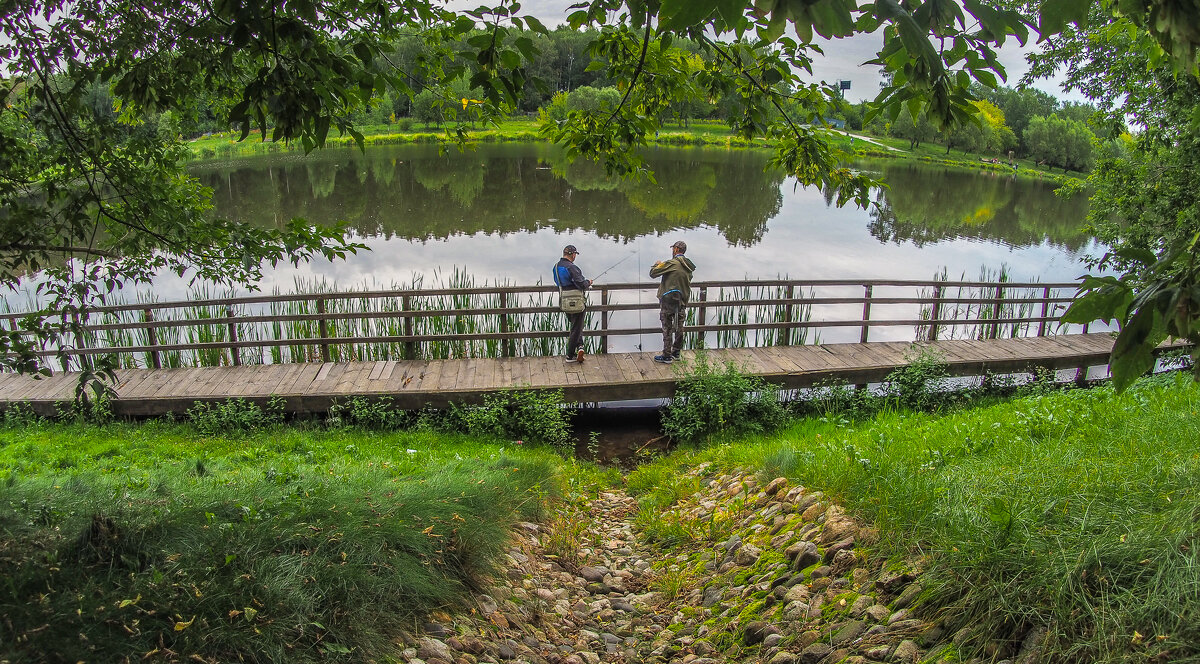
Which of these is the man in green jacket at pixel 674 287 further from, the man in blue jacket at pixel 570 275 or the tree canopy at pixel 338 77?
the tree canopy at pixel 338 77

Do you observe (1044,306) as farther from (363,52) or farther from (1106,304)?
(363,52)

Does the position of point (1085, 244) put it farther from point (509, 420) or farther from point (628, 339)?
point (509, 420)

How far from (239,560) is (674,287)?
23.8 feet

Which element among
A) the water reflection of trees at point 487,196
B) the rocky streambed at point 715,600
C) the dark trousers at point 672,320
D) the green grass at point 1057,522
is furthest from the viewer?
the water reflection of trees at point 487,196

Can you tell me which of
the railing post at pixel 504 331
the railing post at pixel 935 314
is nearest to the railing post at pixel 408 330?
the railing post at pixel 504 331

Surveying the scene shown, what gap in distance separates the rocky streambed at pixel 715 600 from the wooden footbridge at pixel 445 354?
13.5 feet

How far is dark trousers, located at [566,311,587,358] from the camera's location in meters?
9.91

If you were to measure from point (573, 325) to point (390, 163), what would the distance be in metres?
32.8

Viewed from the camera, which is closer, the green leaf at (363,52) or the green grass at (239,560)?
the green grass at (239,560)

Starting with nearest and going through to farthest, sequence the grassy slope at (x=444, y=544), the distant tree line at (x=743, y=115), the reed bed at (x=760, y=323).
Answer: the grassy slope at (x=444, y=544) < the distant tree line at (x=743, y=115) < the reed bed at (x=760, y=323)

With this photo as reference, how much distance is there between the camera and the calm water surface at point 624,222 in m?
Answer: 18.5

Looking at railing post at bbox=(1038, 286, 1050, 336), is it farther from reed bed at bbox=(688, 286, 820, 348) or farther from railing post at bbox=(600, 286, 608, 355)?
railing post at bbox=(600, 286, 608, 355)

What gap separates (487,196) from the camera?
2831 centimetres

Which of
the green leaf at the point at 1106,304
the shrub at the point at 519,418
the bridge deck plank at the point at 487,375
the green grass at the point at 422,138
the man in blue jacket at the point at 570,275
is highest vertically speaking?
the green grass at the point at 422,138
